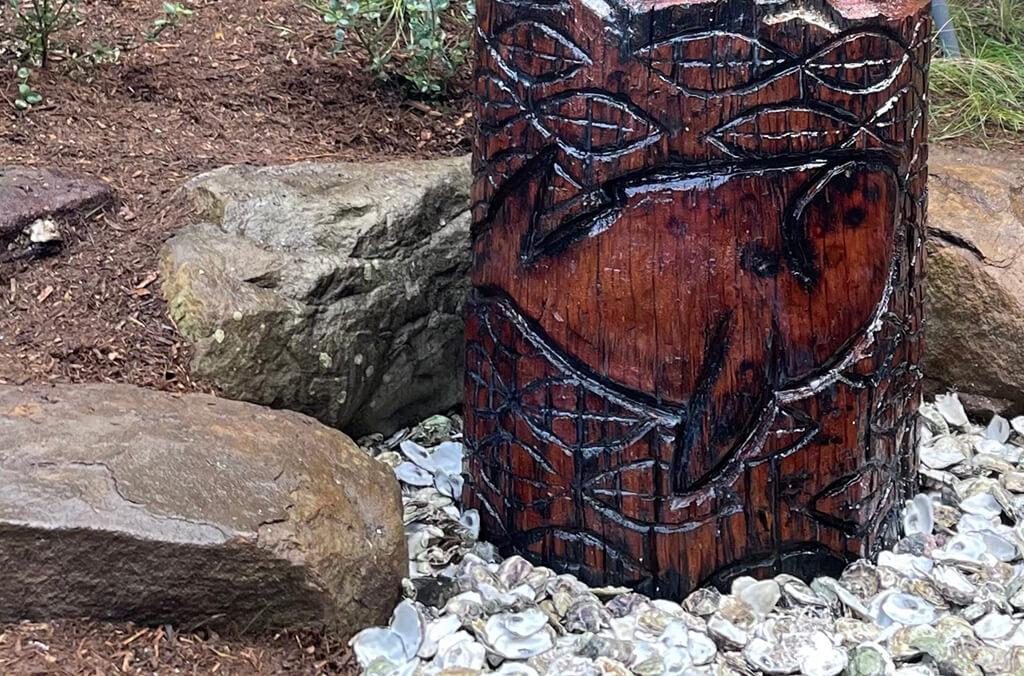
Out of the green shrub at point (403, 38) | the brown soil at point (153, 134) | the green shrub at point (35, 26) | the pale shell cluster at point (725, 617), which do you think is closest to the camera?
the pale shell cluster at point (725, 617)

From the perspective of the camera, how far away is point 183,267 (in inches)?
98.5

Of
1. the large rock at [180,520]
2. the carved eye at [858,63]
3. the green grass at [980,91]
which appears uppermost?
the carved eye at [858,63]

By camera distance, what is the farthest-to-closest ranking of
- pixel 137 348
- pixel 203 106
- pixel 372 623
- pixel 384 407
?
1. pixel 203 106
2. pixel 384 407
3. pixel 137 348
4. pixel 372 623

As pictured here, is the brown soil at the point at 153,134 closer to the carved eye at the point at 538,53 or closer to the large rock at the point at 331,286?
the large rock at the point at 331,286

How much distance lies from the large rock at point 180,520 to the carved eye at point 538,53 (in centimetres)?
72

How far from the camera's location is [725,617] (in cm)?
206

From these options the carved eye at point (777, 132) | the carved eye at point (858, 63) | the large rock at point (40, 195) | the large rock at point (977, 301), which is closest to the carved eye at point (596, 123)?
the carved eye at point (777, 132)

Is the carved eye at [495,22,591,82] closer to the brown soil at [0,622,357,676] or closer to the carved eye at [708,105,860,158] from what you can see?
the carved eye at [708,105,860,158]

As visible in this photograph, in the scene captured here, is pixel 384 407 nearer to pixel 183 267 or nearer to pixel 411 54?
pixel 183 267

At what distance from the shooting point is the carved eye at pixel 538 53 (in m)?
1.92

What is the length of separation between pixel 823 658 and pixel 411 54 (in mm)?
2259

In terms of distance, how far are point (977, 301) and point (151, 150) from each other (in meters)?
1.99

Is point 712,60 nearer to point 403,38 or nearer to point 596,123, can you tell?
point 596,123

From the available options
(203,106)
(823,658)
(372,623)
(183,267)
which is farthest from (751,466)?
(203,106)
